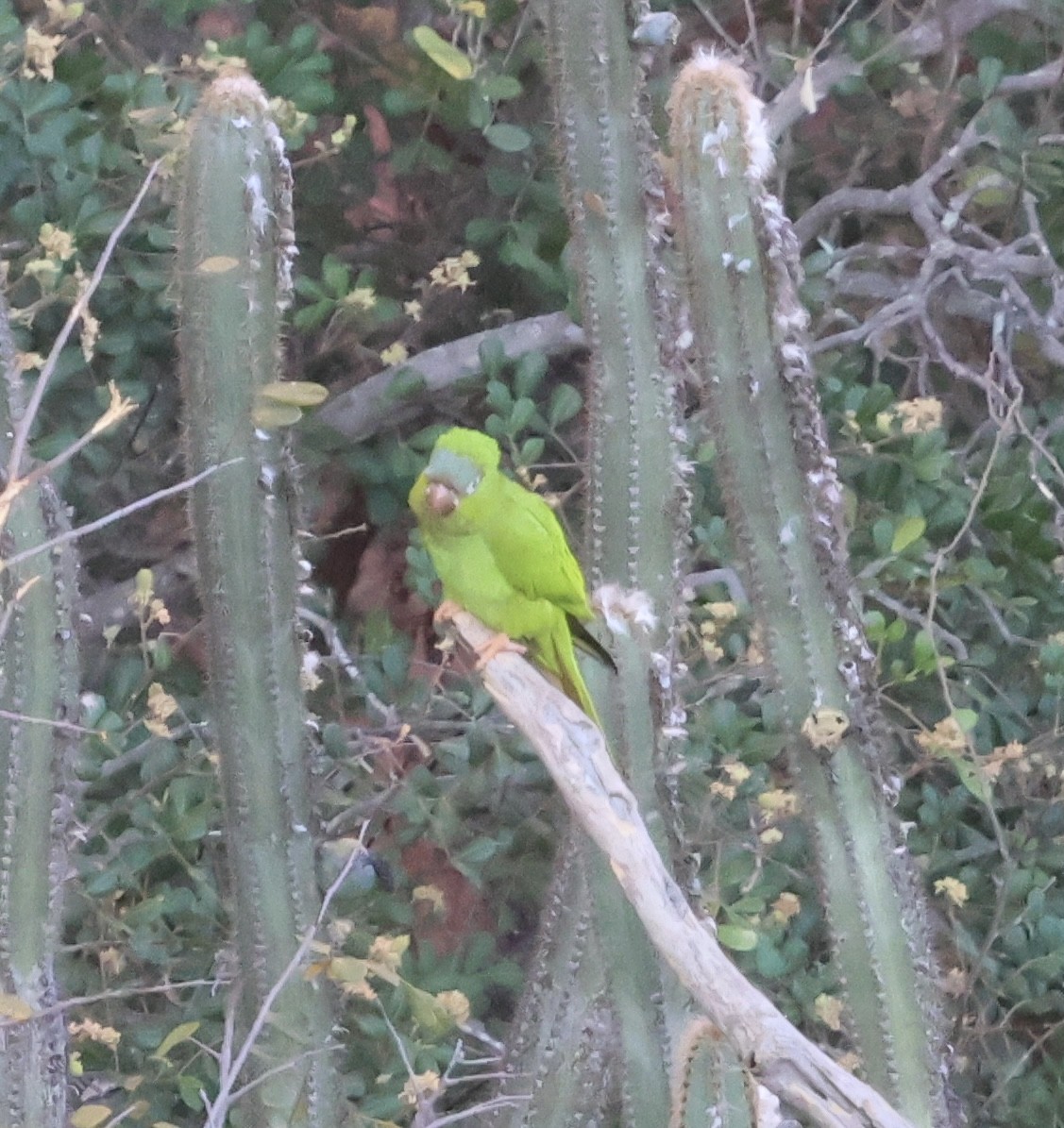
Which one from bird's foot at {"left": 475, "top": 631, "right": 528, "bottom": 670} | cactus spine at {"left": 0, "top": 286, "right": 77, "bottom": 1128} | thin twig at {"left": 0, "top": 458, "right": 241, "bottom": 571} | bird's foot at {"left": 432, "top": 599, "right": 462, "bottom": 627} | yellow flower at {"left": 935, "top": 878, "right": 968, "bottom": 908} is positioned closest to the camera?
thin twig at {"left": 0, "top": 458, "right": 241, "bottom": 571}

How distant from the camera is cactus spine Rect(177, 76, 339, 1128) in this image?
101 centimetres

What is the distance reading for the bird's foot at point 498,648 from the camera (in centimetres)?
106

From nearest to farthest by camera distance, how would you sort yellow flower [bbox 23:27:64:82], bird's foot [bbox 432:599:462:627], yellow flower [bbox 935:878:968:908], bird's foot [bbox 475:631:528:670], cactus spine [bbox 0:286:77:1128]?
1. cactus spine [bbox 0:286:77:1128]
2. bird's foot [bbox 475:631:528:670]
3. bird's foot [bbox 432:599:462:627]
4. yellow flower [bbox 23:27:64:82]
5. yellow flower [bbox 935:878:968:908]

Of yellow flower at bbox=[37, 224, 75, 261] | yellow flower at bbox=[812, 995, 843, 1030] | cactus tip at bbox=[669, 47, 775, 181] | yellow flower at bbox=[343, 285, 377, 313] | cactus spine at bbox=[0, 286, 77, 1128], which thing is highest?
yellow flower at bbox=[37, 224, 75, 261]

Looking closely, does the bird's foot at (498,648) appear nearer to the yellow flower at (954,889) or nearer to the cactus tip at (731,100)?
the cactus tip at (731,100)

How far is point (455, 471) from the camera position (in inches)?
40.3

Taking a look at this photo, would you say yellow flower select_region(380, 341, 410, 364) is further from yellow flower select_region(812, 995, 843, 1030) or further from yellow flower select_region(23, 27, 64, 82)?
yellow flower select_region(812, 995, 843, 1030)

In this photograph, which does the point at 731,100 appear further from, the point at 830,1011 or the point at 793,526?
the point at 830,1011

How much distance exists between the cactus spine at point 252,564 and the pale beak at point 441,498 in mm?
115

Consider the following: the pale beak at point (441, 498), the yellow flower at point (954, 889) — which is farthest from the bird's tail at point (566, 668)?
the yellow flower at point (954, 889)

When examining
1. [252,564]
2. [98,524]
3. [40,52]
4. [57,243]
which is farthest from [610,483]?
[40,52]

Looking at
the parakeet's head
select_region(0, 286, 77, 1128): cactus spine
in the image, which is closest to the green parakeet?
the parakeet's head

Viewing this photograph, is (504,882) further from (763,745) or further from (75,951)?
(75,951)

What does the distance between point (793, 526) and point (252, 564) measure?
46 cm
